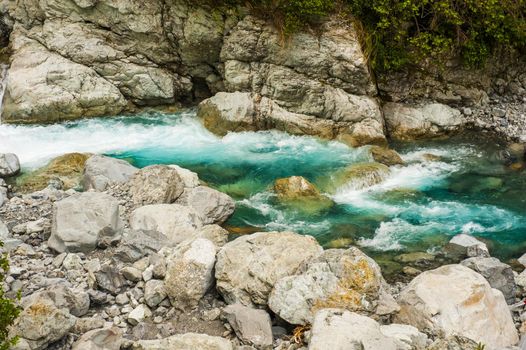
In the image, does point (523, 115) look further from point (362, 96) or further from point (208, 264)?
point (208, 264)

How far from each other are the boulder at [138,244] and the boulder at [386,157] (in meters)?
8.77

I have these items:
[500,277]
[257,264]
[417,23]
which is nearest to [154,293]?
[257,264]

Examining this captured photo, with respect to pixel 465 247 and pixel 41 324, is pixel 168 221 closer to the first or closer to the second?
pixel 41 324

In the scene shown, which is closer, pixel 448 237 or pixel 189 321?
pixel 189 321

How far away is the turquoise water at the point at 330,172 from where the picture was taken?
42.0 ft

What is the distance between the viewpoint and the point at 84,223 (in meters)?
9.71

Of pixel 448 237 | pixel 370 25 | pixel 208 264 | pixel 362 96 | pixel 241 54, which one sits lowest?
pixel 448 237

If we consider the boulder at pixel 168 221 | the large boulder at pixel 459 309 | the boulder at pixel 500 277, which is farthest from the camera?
the boulder at pixel 168 221

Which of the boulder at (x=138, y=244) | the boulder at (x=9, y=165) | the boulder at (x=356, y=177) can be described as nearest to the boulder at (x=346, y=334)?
the boulder at (x=138, y=244)

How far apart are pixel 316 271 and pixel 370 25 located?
1253 centimetres

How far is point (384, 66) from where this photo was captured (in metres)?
18.8

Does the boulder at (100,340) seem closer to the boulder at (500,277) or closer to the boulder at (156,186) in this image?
the boulder at (156,186)

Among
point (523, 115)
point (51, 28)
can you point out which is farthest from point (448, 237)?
point (51, 28)

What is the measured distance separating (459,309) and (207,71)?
47.0 ft
